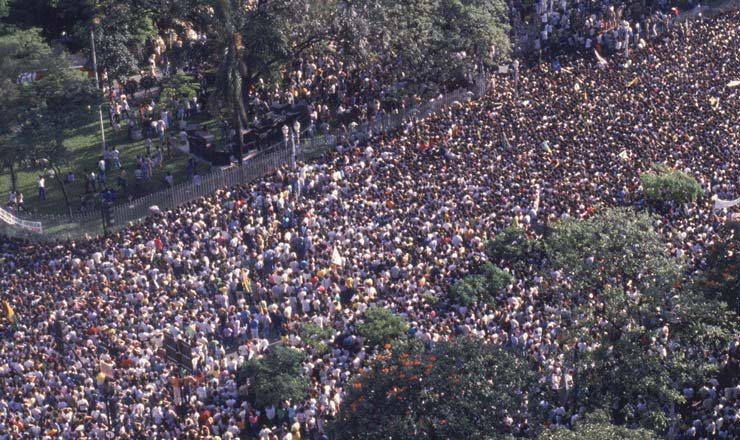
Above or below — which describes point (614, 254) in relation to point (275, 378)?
above

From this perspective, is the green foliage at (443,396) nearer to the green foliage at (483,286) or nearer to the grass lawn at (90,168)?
the green foliage at (483,286)

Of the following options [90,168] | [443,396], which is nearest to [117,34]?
[90,168]

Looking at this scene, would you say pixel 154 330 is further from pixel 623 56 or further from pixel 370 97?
pixel 623 56

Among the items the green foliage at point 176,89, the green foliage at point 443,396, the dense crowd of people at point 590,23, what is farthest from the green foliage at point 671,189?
the green foliage at point 176,89

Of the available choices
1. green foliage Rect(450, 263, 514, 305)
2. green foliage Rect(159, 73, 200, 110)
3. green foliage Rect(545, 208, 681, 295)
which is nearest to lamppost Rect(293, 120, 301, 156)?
green foliage Rect(159, 73, 200, 110)

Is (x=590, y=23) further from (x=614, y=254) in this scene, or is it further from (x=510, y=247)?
(x=614, y=254)

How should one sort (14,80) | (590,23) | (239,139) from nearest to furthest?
(239,139) < (14,80) < (590,23)
